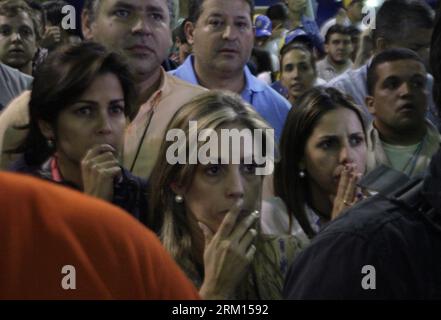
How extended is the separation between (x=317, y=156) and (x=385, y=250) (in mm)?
1587

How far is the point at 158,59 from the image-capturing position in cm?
302

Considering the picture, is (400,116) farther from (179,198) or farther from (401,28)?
(179,198)

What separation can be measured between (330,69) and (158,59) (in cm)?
277

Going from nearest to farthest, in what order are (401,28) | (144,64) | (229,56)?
(144,64), (229,56), (401,28)

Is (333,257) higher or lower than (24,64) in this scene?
lower

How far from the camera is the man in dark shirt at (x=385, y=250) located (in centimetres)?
117

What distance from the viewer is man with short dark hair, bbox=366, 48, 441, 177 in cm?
314

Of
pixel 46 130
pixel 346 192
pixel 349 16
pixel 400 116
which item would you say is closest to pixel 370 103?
pixel 400 116

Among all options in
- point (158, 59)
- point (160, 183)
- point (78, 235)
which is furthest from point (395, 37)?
point (78, 235)

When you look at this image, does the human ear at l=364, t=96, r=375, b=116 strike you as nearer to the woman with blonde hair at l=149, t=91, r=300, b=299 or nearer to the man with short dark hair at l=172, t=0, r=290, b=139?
the man with short dark hair at l=172, t=0, r=290, b=139

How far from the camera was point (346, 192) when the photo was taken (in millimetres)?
2588

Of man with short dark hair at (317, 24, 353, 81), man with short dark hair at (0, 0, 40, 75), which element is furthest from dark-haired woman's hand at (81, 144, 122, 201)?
man with short dark hair at (317, 24, 353, 81)

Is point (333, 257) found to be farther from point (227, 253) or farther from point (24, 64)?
point (24, 64)

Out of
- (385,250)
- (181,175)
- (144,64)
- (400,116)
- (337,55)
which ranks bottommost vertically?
(385,250)
